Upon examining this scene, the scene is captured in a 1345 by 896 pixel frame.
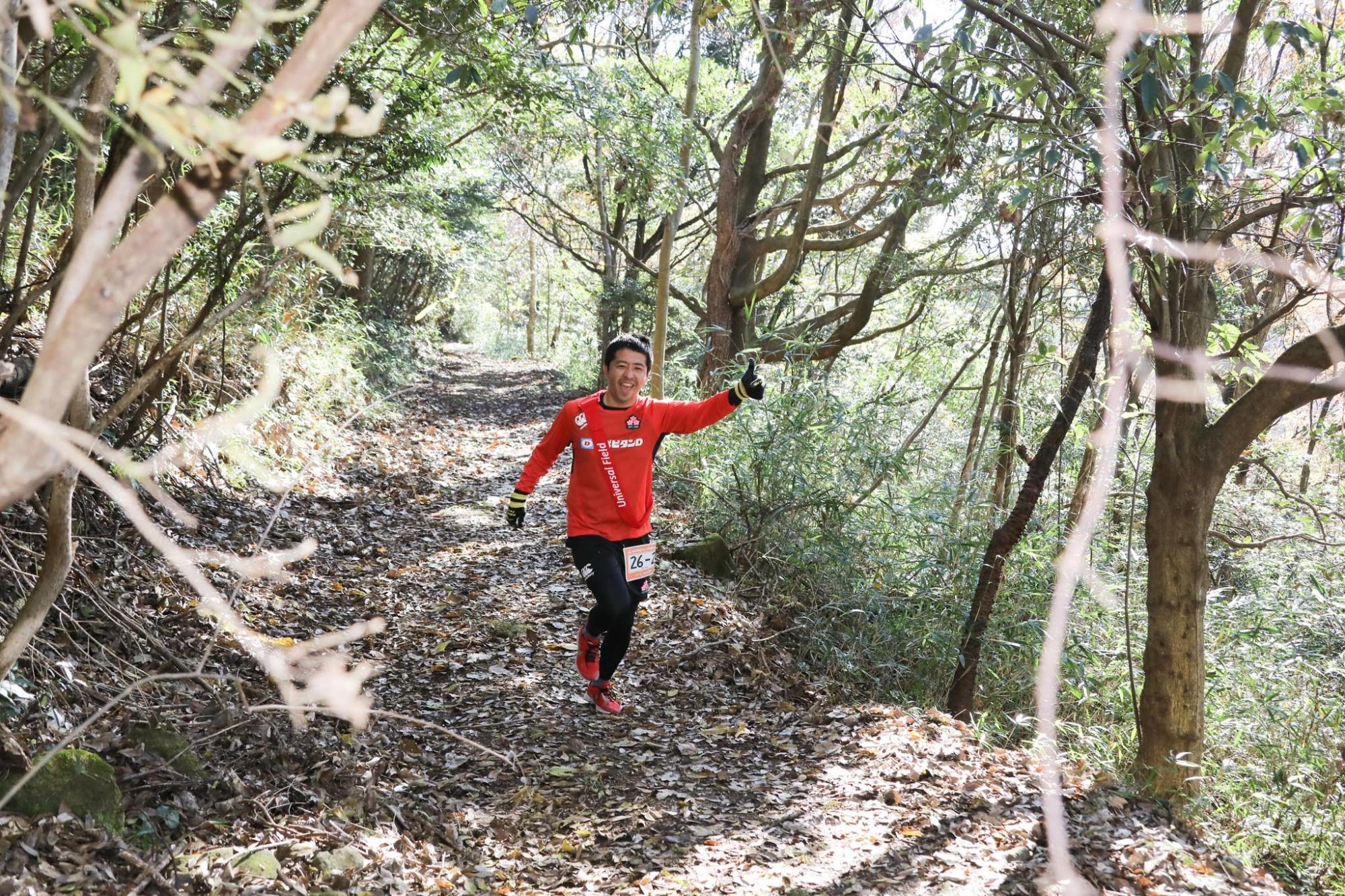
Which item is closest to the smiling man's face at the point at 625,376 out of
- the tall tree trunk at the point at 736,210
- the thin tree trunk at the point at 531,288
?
the tall tree trunk at the point at 736,210

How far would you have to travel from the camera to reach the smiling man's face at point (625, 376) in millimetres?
5508

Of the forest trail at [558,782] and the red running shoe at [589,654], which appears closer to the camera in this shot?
the forest trail at [558,782]

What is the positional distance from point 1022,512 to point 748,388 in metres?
2.67

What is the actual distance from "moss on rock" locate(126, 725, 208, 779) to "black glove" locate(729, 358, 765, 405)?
3.19 metres

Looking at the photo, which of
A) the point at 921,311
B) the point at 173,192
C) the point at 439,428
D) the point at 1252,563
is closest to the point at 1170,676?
the point at 1252,563

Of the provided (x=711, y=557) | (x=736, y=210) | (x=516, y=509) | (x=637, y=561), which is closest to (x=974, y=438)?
(x=736, y=210)

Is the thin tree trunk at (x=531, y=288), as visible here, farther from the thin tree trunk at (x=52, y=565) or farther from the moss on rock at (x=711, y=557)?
the thin tree trunk at (x=52, y=565)

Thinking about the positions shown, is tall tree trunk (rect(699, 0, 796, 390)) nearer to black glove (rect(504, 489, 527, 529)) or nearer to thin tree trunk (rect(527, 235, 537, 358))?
black glove (rect(504, 489, 527, 529))

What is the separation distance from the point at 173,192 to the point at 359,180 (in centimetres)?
754

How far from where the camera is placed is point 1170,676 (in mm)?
5512

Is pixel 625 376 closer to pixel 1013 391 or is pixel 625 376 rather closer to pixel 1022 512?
pixel 1022 512

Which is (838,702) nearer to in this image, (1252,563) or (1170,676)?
(1170,676)

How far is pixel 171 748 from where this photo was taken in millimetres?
3799

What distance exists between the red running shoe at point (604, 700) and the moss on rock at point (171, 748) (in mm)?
2480
